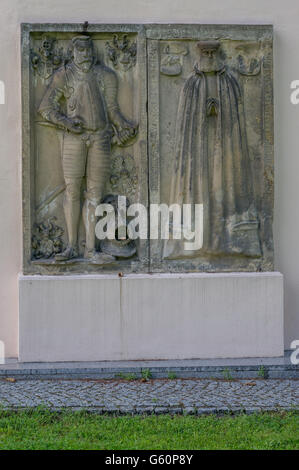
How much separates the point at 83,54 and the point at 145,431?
12.8 feet

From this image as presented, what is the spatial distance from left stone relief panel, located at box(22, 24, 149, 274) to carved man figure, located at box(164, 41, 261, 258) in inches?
15.4

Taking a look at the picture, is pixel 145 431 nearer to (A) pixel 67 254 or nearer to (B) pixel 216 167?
(A) pixel 67 254

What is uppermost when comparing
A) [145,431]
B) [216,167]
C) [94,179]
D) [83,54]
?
[83,54]

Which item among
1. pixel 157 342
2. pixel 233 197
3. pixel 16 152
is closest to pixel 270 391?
pixel 157 342

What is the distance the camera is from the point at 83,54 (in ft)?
30.1

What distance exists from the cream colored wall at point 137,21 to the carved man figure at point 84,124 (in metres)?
0.37

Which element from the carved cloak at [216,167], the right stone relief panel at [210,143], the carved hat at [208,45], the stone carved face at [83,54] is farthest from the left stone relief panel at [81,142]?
the carved hat at [208,45]

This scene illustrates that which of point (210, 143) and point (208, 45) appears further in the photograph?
point (210, 143)

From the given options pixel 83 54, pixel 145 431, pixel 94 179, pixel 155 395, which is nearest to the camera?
pixel 145 431

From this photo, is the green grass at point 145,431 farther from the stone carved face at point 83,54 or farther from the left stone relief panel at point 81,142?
the stone carved face at point 83,54

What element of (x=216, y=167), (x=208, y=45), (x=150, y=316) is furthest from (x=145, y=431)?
(x=208, y=45)

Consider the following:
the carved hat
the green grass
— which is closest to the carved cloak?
the carved hat

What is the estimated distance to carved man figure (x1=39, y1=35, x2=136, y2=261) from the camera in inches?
361
